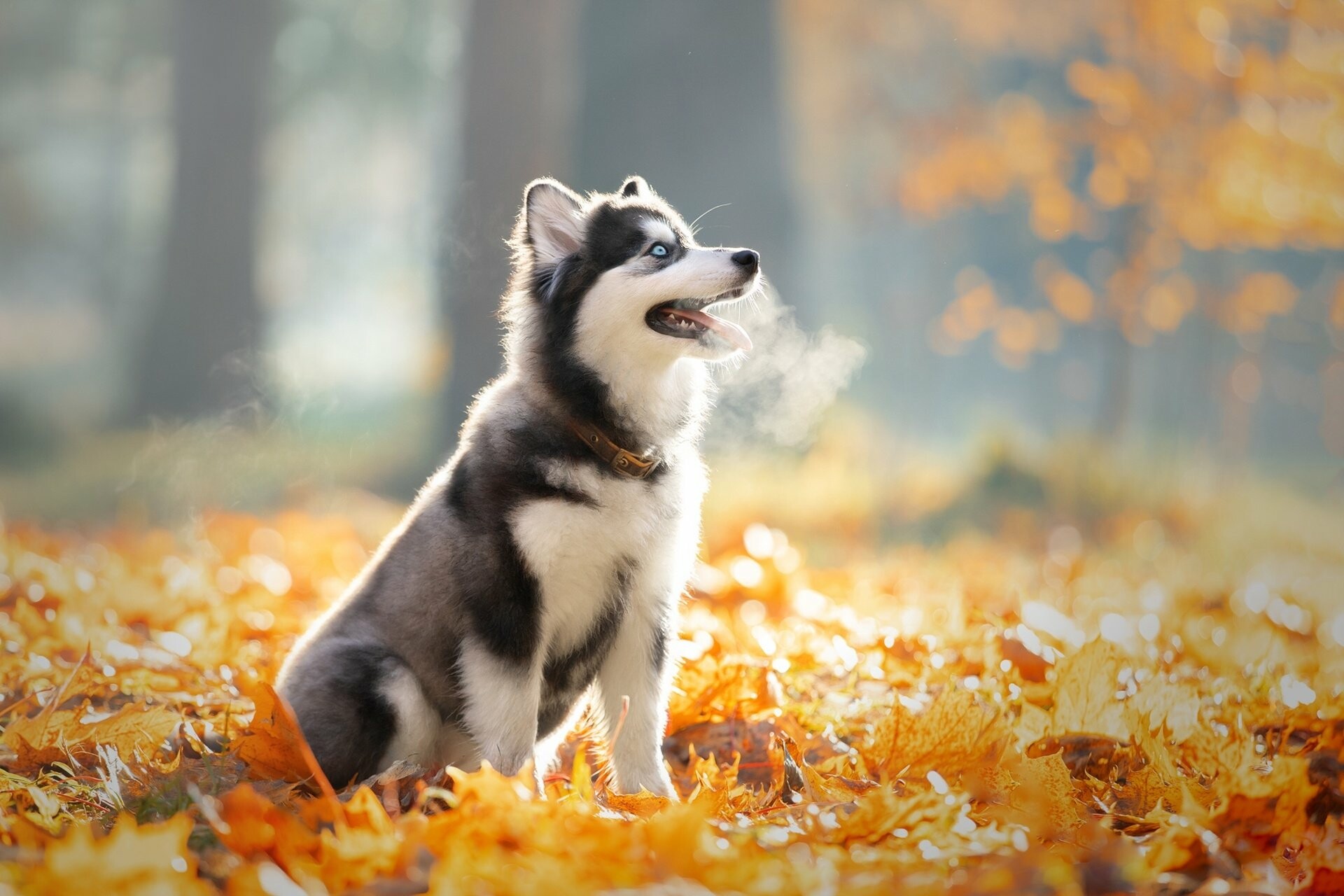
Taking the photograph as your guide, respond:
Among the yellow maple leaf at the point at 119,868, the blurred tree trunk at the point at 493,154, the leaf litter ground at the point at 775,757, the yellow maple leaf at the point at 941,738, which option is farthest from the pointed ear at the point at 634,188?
the blurred tree trunk at the point at 493,154

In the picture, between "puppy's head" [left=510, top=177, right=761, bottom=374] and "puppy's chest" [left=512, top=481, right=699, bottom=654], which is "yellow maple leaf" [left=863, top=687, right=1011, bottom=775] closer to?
"puppy's chest" [left=512, top=481, right=699, bottom=654]

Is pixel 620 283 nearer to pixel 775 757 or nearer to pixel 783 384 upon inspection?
pixel 775 757

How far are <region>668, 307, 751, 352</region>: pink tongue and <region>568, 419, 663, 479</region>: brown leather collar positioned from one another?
50 cm

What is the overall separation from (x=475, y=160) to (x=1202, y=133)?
7805 mm

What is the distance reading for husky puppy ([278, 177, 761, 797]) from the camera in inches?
117

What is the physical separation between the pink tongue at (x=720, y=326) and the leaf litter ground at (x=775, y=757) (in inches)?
47.6

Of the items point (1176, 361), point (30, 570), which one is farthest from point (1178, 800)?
point (1176, 361)

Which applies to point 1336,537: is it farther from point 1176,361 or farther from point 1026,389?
point 1026,389

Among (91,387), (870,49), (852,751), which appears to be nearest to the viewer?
(852,751)

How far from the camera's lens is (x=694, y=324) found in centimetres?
336

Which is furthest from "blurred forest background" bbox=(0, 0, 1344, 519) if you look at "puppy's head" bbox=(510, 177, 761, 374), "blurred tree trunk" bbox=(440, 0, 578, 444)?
"puppy's head" bbox=(510, 177, 761, 374)

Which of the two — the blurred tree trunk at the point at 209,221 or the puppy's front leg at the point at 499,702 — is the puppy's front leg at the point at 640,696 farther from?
the blurred tree trunk at the point at 209,221

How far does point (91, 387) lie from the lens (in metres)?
22.2

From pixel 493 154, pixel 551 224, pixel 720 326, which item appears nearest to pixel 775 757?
pixel 720 326
